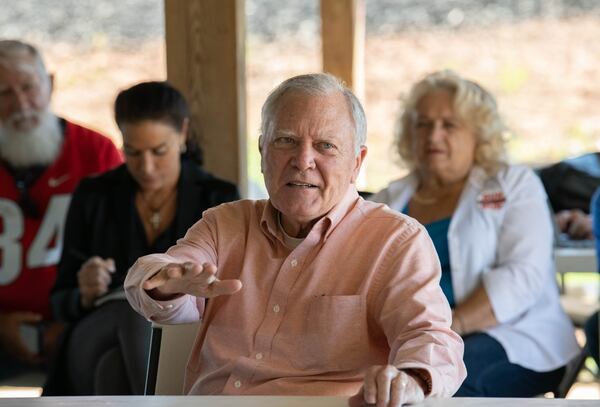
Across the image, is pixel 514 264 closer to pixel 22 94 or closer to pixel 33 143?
pixel 33 143

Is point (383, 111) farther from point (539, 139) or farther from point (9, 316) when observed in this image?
point (9, 316)

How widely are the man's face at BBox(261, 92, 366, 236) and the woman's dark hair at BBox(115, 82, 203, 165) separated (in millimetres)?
1351

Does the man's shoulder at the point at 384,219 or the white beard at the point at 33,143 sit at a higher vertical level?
the man's shoulder at the point at 384,219

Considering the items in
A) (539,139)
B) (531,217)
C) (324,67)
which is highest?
(324,67)

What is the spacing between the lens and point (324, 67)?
5711 mm

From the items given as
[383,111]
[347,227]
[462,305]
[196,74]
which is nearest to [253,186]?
[196,74]

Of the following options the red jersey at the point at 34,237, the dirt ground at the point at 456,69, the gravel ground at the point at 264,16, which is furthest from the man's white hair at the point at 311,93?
the gravel ground at the point at 264,16

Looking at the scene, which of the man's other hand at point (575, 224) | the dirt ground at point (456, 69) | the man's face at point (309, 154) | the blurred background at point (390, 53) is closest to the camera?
the man's face at point (309, 154)

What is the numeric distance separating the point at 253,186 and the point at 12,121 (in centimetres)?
104

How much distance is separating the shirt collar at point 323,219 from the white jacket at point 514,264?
3.90ft

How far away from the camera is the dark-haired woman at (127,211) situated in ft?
11.8

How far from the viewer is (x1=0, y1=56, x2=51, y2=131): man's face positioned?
14.4 feet

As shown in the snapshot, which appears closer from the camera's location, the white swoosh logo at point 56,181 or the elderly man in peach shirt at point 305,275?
the elderly man in peach shirt at point 305,275

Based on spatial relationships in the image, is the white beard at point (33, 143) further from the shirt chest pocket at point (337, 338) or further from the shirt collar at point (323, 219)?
the shirt chest pocket at point (337, 338)
